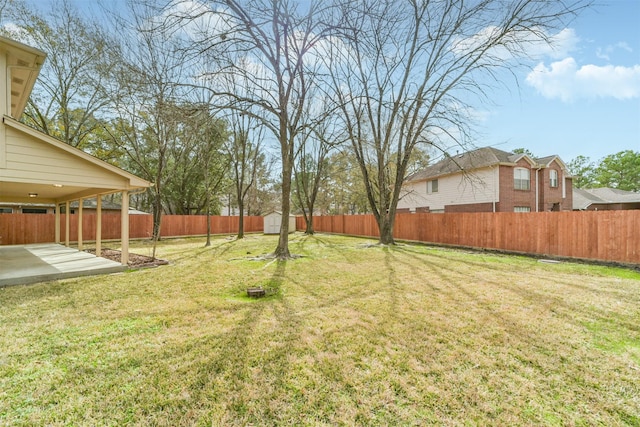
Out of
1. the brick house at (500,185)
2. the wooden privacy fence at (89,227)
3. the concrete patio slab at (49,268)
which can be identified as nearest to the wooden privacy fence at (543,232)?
the brick house at (500,185)

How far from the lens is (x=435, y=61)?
11531 millimetres

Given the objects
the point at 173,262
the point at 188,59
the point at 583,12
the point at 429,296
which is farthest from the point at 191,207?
the point at 583,12

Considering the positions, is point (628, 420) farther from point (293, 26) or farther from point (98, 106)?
point (98, 106)

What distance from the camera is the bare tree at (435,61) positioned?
9.71 metres

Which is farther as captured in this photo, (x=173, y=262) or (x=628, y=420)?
(x=173, y=262)

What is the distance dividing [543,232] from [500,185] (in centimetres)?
720

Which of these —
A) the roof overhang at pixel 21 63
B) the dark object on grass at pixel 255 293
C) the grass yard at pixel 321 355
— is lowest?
the grass yard at pixel 321 355

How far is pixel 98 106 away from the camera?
13844 millimetres

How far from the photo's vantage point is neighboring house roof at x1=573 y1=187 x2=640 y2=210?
66.3ft

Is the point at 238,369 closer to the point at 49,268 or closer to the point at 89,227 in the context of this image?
the point at 49,268

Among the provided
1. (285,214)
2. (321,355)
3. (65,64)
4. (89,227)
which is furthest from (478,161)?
(89,227)

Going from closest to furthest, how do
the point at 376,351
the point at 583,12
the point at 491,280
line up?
the point at 376,351 → the point at 491,280 → the point at 583,12

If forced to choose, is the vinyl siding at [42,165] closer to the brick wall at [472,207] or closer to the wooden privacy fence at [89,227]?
the wooden privacy fence at [89,227]

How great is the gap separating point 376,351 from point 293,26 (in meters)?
8.12
